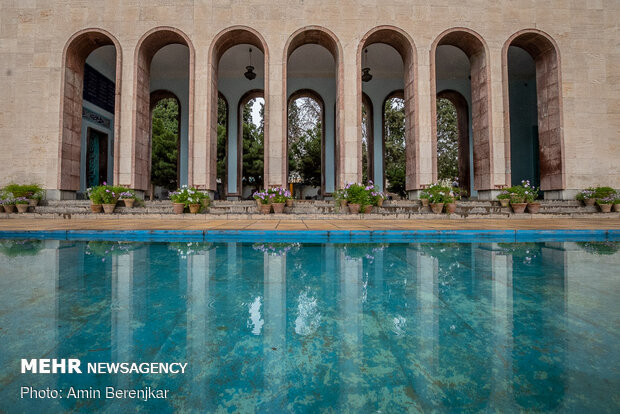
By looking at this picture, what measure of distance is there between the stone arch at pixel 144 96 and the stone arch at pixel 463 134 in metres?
10.1

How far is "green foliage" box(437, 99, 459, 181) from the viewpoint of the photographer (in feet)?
67.7

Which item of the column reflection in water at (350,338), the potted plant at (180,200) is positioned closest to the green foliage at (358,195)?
the potted plant at (180,200)

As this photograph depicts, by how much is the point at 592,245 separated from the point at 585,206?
249 inches

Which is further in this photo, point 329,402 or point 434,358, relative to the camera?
point 434,358

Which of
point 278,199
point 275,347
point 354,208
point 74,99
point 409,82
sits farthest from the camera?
point 409,82

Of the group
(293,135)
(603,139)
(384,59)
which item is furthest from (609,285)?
(293,135)

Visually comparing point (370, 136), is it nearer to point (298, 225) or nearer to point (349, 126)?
point (349, 126)

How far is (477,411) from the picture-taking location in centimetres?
76

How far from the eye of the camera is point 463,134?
12695mm

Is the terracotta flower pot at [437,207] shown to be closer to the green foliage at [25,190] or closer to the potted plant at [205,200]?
the potted plant at [205,200]

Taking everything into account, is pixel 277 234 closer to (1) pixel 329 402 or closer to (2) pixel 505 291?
(2) pixel 505 291

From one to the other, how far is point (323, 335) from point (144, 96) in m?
10.3

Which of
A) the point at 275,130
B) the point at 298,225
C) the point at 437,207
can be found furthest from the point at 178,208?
the point at 437,207

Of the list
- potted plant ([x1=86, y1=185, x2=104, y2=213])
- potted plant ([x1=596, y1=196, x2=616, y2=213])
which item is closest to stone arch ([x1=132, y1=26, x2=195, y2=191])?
potted plant ([x1=86, y1=185, x2=104, y2=213])
